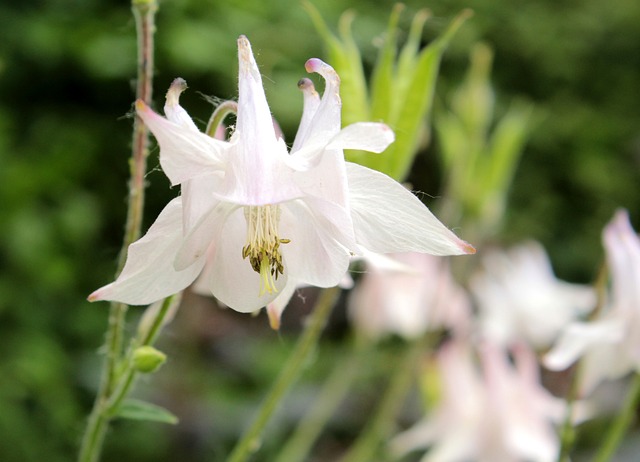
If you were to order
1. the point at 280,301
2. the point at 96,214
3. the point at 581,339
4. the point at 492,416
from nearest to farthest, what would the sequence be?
the point at 280,301 → the point at 581,339 → the point at 492,416 → the point at 96,214

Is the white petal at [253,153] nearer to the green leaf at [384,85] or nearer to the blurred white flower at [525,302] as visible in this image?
the green leaf at [384,85]

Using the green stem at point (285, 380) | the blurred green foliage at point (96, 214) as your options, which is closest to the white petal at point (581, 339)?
the green stem at point (285, 380)

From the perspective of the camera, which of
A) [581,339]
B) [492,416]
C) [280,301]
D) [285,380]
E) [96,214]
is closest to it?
[280,301]

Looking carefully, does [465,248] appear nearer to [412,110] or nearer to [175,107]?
[175,107]

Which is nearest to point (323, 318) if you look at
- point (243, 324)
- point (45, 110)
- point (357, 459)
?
point (357, 459)

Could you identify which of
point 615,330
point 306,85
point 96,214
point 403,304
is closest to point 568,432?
point 615,330

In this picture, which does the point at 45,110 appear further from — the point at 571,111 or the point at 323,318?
the point at 571,111
